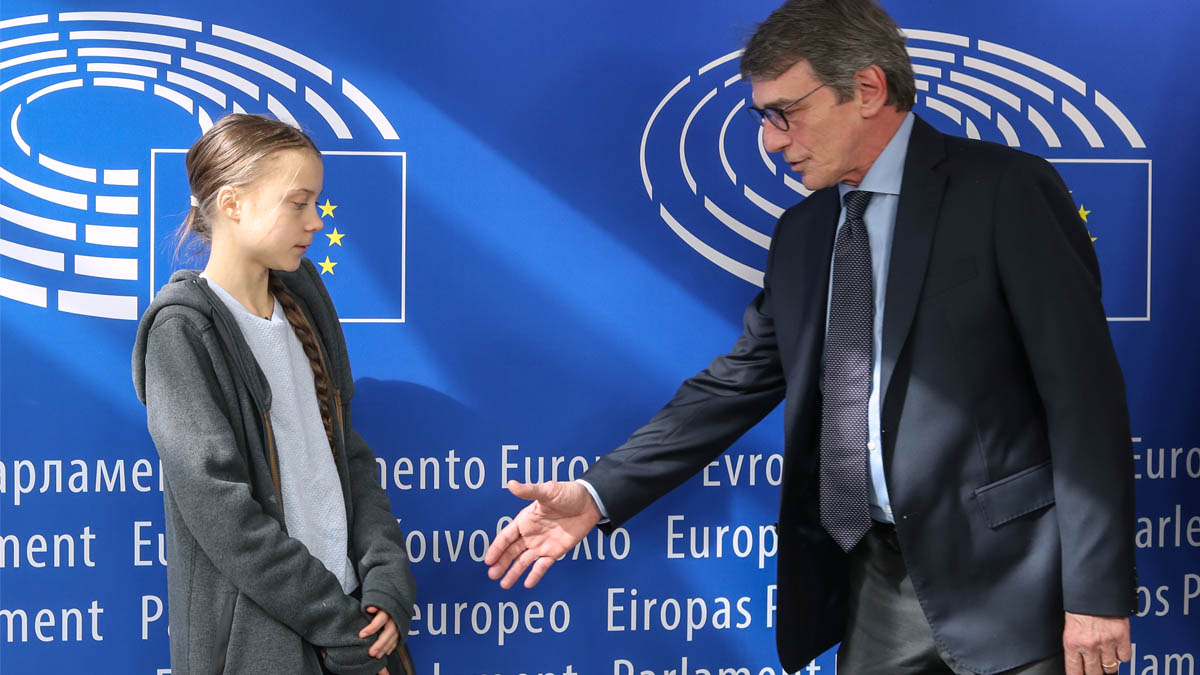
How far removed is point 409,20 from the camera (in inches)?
102

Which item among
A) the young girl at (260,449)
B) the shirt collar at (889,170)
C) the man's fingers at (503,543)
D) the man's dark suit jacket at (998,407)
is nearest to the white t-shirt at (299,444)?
the young girl at (260,449)

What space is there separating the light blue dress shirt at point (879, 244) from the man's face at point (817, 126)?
0.06 metres

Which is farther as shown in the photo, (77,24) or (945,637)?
(77,24)

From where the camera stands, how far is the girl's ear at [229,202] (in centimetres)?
204

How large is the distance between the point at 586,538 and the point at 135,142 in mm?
1398

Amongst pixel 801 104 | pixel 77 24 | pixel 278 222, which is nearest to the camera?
pixel 278 222

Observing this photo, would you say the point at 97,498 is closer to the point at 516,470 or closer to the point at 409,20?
the point at 516,470

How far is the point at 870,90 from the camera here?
218cm

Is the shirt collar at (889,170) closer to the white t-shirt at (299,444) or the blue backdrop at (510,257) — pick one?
the blue backdrop at (510,257)

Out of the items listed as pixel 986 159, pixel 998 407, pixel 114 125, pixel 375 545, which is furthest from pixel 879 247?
pixel 114 125

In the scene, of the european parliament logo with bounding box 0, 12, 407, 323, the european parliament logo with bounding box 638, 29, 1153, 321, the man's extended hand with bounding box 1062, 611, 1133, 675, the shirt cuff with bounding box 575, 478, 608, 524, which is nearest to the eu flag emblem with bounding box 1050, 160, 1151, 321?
the european parliament logo with bounding box 638, 29, 1153, 321

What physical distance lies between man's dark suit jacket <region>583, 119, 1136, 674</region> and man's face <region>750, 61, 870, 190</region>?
0.40 feet

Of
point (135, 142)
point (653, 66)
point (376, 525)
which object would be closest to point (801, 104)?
point (653, 66)

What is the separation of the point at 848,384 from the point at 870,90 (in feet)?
1.90
